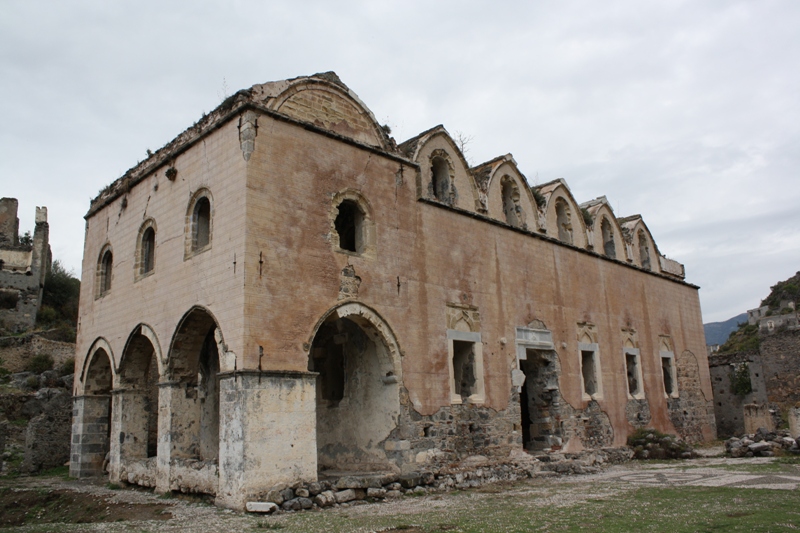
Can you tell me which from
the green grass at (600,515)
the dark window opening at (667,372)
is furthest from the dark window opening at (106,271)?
the dark window opening at (667,372)

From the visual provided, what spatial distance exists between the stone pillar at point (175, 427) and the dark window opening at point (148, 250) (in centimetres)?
299

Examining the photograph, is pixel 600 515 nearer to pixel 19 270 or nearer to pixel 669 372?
pixel 669 372

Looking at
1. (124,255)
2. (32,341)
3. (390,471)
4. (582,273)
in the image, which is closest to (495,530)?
(390,471)

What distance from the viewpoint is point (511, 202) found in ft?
54.7

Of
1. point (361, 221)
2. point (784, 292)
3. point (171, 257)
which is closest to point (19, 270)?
point (171, 257)

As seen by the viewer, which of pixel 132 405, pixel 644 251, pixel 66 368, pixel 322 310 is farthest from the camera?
pixel 66 368

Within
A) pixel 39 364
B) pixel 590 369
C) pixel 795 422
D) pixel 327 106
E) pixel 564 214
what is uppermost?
pixel 327 106

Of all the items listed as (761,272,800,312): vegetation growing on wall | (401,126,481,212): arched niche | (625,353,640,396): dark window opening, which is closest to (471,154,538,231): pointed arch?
(401,126,481,212): arched niche

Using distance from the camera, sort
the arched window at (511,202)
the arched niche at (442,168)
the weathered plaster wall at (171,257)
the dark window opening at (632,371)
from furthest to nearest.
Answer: the dark window opening at (632,371) → the arched window at (511,202) → the arched niche at (442,168) → the weathered plaster wall at (171,257)

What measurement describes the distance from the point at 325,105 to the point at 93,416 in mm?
9129

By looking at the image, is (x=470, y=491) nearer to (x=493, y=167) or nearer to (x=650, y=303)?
(x=493, y=167)

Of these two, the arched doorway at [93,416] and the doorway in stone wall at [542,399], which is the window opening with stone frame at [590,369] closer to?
the doorway in stone wall at [542,399]

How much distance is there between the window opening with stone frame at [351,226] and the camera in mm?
12336

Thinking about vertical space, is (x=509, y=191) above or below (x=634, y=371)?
above
